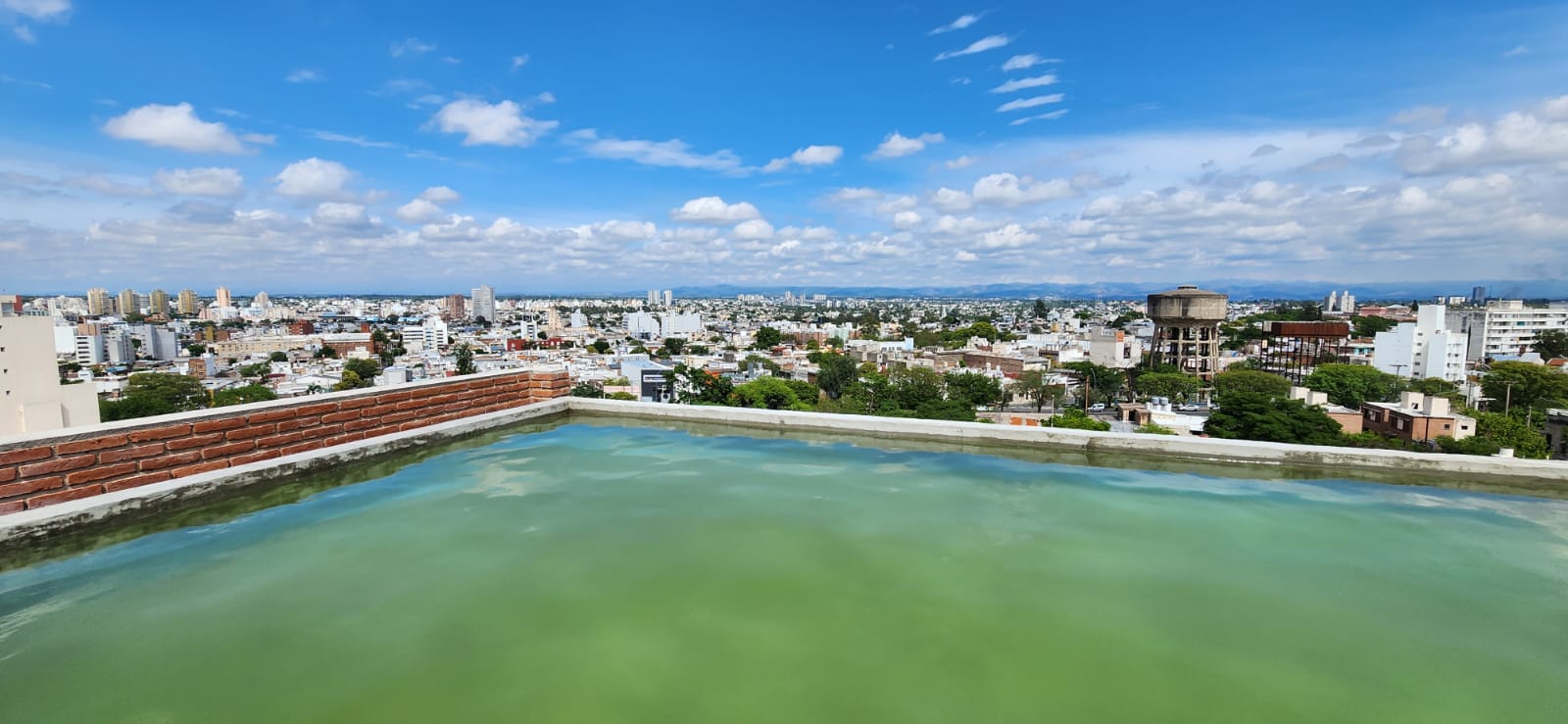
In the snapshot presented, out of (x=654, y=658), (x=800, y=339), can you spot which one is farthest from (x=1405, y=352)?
(x=654, y=658)

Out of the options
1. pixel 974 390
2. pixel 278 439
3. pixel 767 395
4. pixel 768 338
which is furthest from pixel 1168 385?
pixel 768 338

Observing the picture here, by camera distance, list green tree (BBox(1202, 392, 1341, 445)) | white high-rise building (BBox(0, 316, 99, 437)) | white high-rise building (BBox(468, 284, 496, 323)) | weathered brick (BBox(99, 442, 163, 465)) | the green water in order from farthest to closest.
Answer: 1. white high-rise building (BBox(468, 284, 496, 323))
2. green tree (BBox(1202, 392, 1341, 445))
3. white high-rise building (BBox(0, 316, 99, 437))
4. weathered brick (BBox(99, 442, 163, 465))
5. the green water

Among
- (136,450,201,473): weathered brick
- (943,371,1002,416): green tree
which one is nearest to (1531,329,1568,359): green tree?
(943,371,1002,416): green tree

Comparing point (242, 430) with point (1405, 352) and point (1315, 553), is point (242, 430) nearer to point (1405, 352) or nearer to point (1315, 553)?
point (1315, 553)

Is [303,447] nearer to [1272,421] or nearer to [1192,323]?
[1272,421]

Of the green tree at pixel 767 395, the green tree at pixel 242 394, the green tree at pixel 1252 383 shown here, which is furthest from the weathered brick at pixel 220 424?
the green tree at pixel 1252 383

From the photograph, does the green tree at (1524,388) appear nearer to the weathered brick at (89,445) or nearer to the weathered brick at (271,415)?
the weathered brick at (271,415)

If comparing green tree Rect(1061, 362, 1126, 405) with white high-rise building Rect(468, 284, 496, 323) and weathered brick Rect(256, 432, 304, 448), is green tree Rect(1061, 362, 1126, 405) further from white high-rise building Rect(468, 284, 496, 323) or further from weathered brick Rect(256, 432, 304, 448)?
white high-rise building Rect(468, 284, 496, 323)
